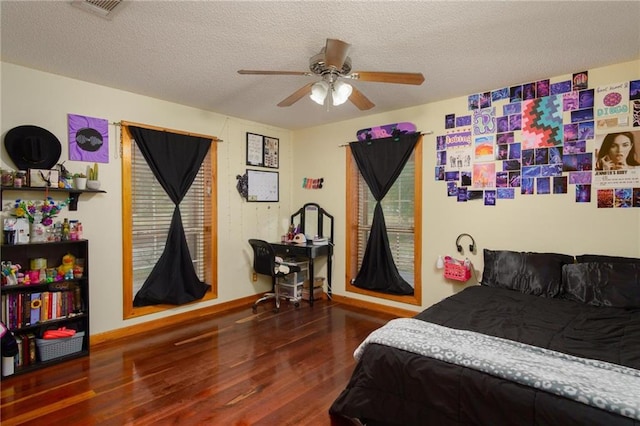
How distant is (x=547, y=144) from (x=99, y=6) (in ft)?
11.8

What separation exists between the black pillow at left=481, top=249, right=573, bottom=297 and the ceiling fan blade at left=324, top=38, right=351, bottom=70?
2.24 metres

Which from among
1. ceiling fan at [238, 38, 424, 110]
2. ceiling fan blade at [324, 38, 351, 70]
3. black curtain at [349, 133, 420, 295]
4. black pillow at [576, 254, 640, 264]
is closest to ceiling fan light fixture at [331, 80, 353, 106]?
ceiling fan at [238, 38, 424, 110]

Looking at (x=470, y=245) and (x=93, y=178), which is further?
(x=470, y=245)

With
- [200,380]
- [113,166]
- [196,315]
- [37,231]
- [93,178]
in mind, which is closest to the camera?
[200,380]

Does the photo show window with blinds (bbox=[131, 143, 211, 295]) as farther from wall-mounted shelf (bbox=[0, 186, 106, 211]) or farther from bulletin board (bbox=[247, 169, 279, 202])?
bulletin board (bbox=[247, 169, 279, 202])

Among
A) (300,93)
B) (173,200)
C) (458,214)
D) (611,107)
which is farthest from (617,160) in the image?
(173,200)

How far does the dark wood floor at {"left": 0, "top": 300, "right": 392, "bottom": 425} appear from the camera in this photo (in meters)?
2.12

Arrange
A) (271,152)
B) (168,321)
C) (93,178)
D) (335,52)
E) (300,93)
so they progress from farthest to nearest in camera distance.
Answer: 1. (271,152)
2. (168,321)
3. (93,178)
4. (300,93)
5. (335,52)

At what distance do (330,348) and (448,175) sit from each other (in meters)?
2.20

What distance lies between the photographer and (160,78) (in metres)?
3.07

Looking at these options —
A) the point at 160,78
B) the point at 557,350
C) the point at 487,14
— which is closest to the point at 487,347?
the point at 557,350

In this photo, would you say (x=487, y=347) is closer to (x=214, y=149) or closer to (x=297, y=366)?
(x=297, y=366)

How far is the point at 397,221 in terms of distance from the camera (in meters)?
4.19

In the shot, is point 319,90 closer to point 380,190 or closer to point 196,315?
point 380,190
